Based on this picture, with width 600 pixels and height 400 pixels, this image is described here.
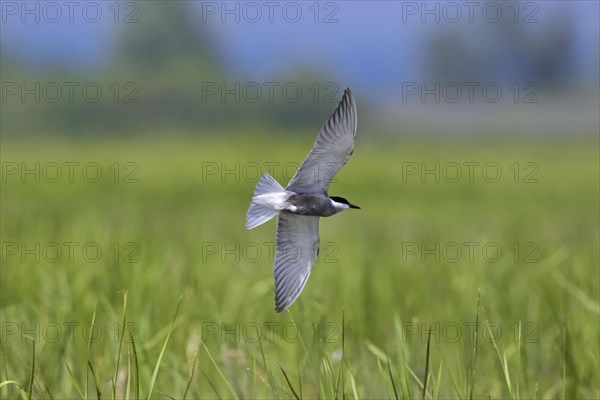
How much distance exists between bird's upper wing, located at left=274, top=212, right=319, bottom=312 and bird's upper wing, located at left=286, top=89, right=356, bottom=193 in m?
0.05

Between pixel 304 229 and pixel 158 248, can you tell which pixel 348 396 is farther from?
pixel 158 248

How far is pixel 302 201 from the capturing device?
1.25 m

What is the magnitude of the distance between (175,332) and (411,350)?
816mm

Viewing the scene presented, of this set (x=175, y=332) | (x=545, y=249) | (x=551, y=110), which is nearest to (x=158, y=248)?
(x=175, y=332)

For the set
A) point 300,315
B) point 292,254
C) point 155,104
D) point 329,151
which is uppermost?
point 155,104

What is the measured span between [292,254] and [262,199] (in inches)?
5.2

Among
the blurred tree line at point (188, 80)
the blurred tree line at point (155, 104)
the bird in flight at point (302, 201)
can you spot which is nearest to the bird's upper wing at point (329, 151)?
the bird in flight at point (302, 201)

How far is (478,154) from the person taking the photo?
85.6 feet

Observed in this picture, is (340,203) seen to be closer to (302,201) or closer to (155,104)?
(302,201)

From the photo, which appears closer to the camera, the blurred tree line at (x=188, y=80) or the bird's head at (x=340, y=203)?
the bird's head at (x=340, y=203)

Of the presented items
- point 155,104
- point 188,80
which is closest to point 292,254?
point 155,104

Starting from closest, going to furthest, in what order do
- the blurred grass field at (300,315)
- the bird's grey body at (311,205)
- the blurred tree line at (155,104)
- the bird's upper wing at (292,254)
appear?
the bird's grey body at (311,205), the bird's upper wing at (292,254), the blurred grass field at (300,315), the blurred tree line at (155,104)

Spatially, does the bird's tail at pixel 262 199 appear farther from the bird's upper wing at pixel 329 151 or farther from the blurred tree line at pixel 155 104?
the blurred tree line at pixel 155 104

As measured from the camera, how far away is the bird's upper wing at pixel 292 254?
1336mm
